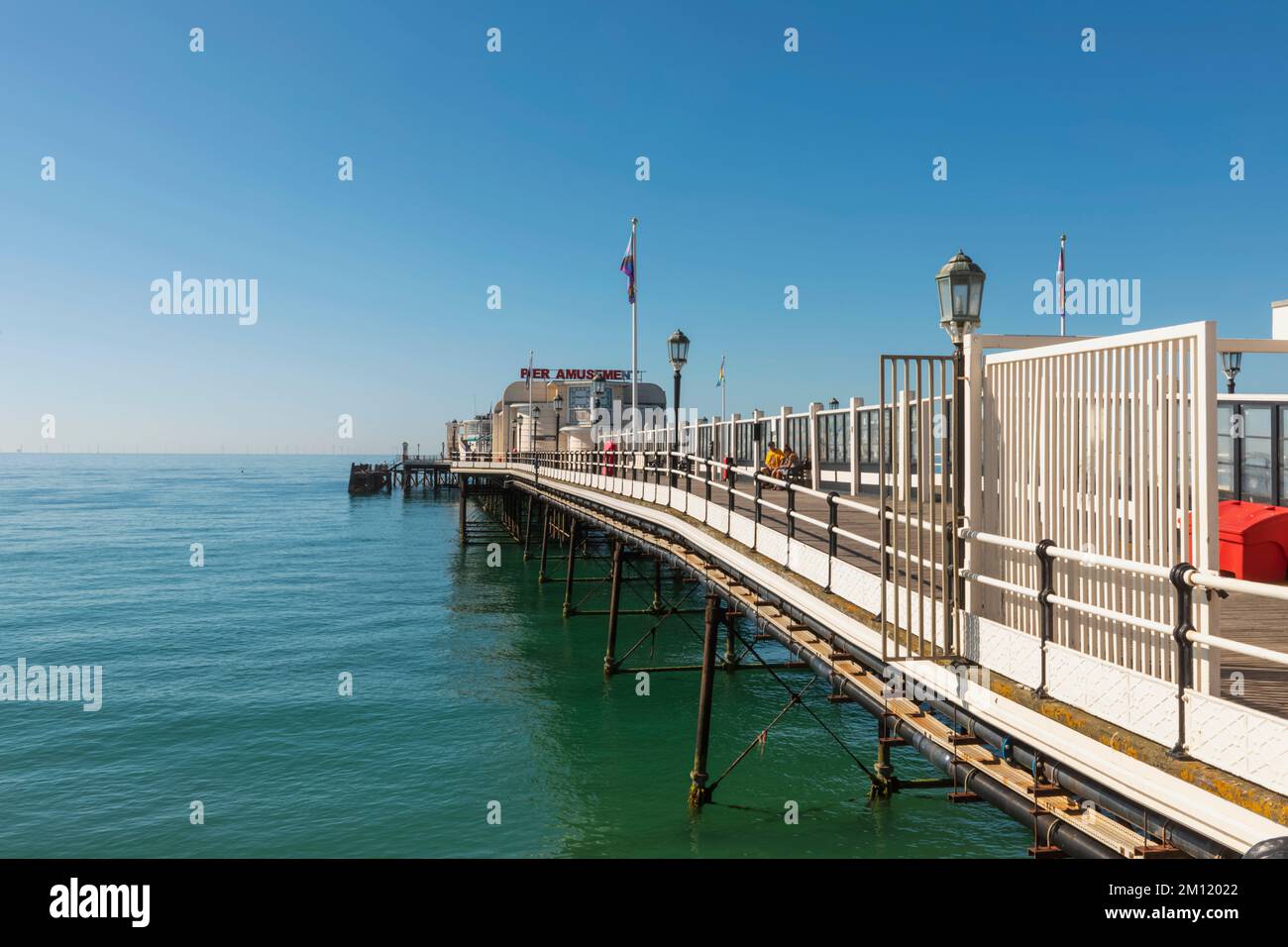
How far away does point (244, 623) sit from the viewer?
101ft

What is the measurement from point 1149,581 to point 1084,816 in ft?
4.51

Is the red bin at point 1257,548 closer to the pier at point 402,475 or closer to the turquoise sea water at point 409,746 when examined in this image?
the turquoise sea water at point 409,746

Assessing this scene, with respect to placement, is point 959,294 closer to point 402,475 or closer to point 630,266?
point 630,266

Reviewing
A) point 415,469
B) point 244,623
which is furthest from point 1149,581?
point 415,469

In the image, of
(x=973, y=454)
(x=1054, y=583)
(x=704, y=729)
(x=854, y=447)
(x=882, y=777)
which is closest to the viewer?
(x=1054, y=583)

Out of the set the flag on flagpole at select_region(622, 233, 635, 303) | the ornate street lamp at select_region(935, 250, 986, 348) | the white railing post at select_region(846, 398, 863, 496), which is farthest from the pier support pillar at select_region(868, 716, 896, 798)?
the flag on flagpole at select_region(622, 233, 635, 303)

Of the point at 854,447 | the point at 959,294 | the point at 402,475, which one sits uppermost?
the point at 959,294

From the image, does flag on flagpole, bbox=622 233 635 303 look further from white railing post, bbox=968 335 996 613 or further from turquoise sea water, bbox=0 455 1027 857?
white railing post, bbox=968 335 996 613

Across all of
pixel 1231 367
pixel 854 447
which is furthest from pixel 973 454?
pixel 1231 367

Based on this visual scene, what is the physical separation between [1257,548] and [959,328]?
4143mm

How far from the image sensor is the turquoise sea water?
511 inches

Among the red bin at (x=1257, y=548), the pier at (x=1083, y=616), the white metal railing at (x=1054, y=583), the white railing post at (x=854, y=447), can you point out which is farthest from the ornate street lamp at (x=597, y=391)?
the pier at (x=1083, y=616)

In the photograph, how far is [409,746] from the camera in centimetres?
1703

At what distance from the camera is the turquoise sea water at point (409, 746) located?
42.6 feet
